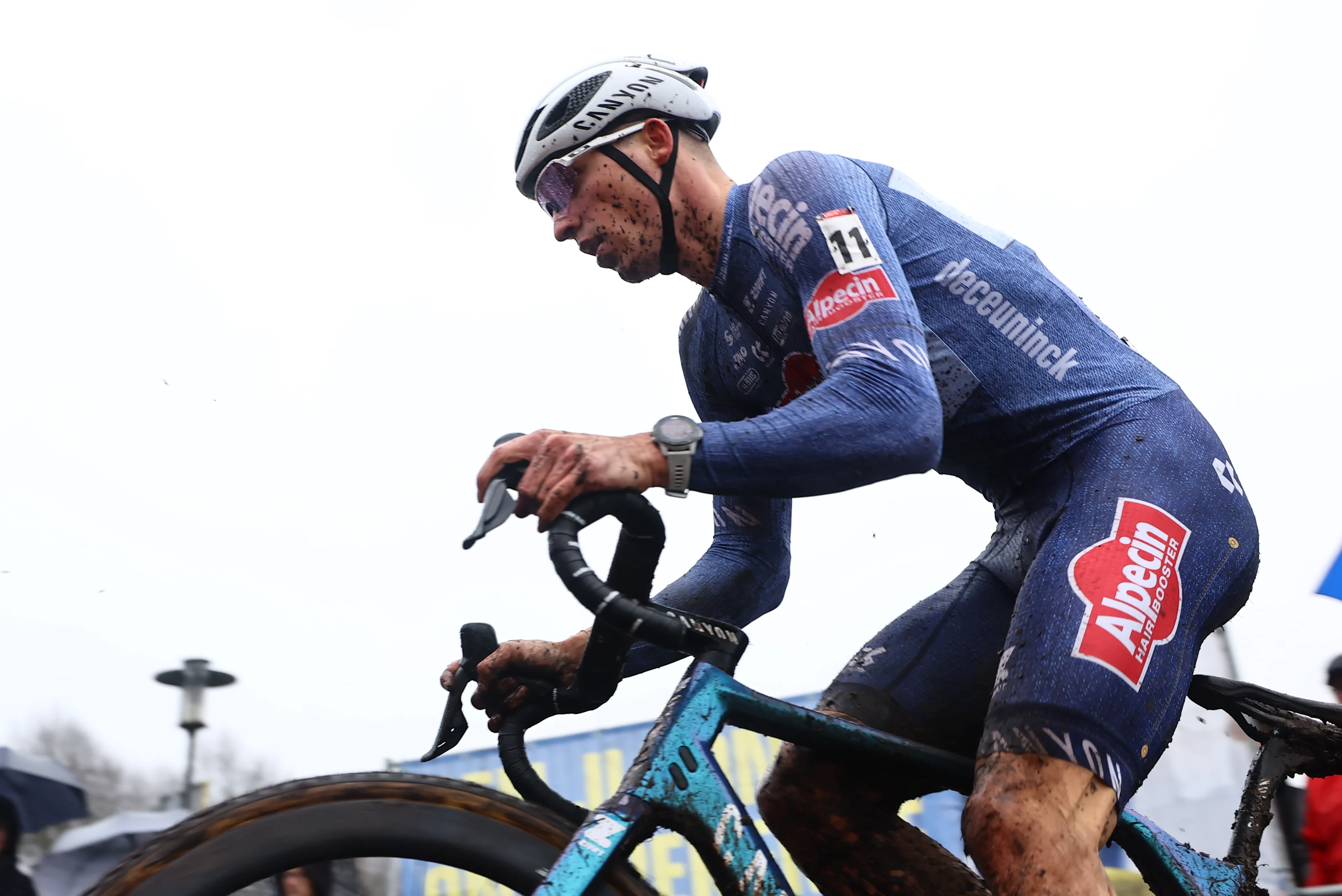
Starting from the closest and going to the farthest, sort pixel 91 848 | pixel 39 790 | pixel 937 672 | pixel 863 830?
pixel 863 830, pixel 937 672, pixel 91 848, pixel 39 790

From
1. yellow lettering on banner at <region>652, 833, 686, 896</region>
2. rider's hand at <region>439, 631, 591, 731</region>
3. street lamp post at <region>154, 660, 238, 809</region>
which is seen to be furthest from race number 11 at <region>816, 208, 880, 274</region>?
street lamp post at <region>154, 660, 238, 809</region>

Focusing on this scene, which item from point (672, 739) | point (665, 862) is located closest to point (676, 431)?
point (672, 739)

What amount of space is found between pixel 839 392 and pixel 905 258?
58cm

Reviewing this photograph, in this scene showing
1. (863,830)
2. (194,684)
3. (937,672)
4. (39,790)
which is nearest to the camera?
(863,830)

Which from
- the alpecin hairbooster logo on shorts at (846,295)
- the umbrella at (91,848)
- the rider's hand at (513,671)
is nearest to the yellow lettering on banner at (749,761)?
the rider's hand at (513,671)

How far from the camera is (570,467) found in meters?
1.73

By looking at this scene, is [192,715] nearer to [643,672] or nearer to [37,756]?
[37,756]

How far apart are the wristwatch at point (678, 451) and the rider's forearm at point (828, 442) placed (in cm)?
1

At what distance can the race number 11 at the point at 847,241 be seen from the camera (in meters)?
1.99

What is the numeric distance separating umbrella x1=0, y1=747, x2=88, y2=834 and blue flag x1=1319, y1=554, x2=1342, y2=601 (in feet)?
21.6

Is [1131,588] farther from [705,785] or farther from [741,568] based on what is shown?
[741,568]

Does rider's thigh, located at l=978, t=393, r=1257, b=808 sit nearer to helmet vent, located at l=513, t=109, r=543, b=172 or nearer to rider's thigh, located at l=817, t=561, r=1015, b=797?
rider's thigh, located at l=817, t=561, r=1015, b=797

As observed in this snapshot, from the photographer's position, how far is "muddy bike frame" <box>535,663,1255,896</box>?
1.63m

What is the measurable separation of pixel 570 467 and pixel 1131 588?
968 millimetres
